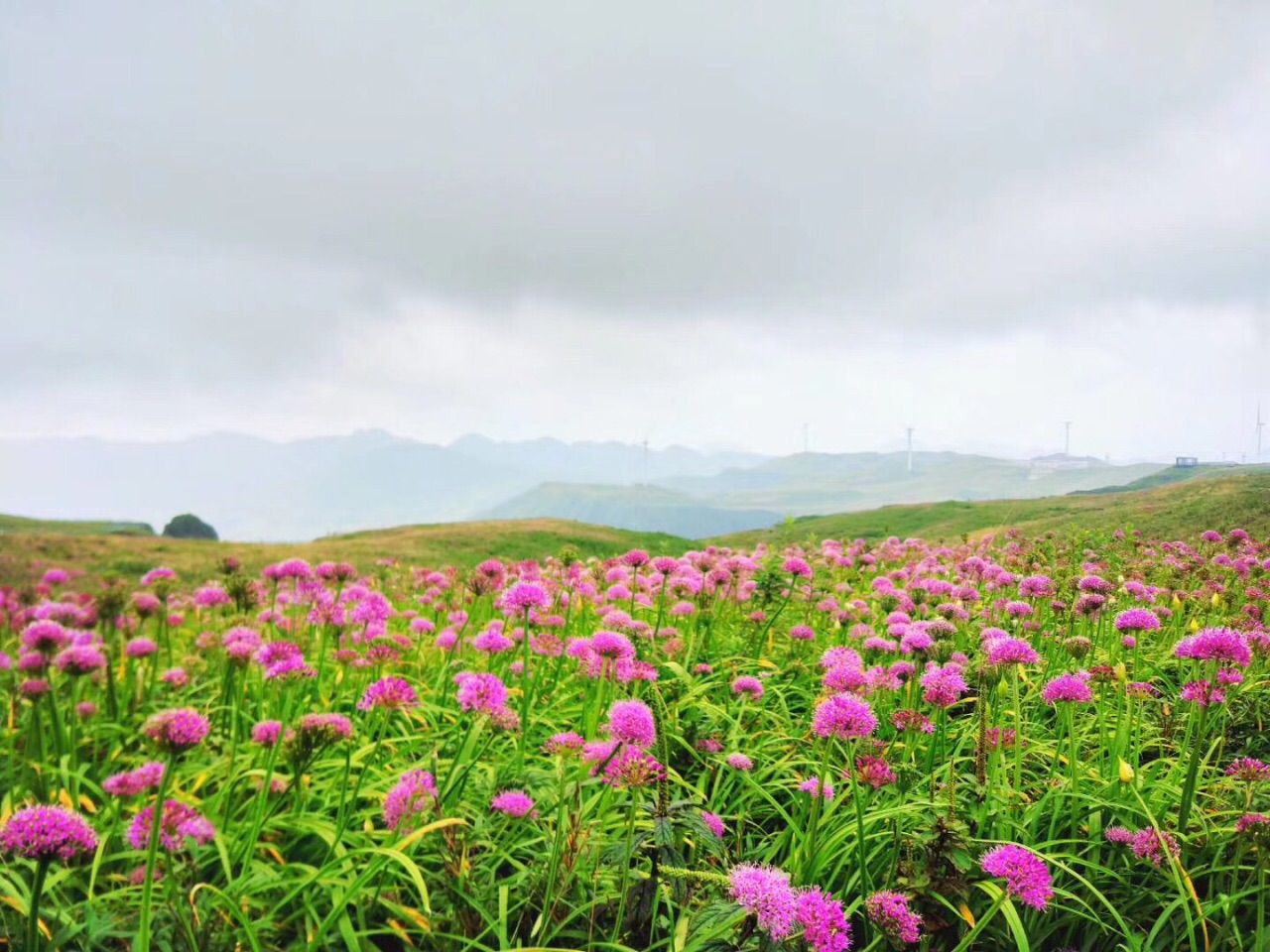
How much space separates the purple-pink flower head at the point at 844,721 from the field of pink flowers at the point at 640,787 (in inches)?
0.5

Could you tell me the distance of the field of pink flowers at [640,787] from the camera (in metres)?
2.23

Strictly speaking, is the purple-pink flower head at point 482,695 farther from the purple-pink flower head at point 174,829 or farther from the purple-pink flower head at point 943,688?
the purple-pink flower head at point 943,688

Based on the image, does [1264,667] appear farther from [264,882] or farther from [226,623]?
[226,623]

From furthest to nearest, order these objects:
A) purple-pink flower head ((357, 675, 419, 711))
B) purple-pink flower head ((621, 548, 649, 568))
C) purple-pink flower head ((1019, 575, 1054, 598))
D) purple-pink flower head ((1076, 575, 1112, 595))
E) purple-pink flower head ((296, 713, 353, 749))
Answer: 1. purple-pink flower head ((621, 548, 649, 568))
2. purple-pink flower head ((1019, 575, 1054, 598))
3. purple-pink flower head ((1076, 575, 1112, 595))
4. purple-pink flower head ((357, 675, 419, 711))
5. purple-pink flower head ((296, 713, 353, 749))

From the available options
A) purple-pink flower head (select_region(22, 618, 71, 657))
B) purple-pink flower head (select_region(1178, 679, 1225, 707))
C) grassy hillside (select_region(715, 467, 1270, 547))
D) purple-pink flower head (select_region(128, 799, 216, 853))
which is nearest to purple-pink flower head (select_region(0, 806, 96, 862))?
purple-pink flower head (select_region(128, 799, 216, 853))

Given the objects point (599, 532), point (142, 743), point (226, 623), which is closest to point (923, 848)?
point (142, 743)

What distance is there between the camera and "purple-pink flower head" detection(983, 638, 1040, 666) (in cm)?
316

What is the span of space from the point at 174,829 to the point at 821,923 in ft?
7.86

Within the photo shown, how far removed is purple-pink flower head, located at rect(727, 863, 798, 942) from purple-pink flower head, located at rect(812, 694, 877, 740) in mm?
639

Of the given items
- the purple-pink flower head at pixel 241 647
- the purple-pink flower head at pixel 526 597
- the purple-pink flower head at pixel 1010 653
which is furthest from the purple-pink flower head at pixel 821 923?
the purple-pink flower head at pixel 241 647

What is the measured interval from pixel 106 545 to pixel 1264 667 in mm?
24838

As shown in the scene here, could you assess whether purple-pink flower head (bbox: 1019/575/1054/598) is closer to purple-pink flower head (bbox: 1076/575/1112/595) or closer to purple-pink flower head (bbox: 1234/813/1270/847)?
purple-pink flower head (bbox: 1076/575/1112/595)

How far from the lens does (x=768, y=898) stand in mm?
1769

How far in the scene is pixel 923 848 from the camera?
96.3 inches
